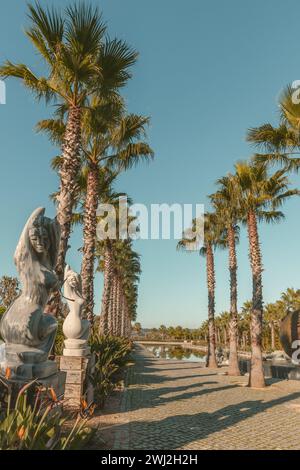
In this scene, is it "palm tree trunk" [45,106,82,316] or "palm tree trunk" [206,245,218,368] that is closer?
"palm tree trunk" [45,106,82,316]

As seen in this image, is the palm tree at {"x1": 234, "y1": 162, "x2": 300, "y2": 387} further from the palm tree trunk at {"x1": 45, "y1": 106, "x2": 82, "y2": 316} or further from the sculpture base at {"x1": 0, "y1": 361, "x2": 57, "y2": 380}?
the sculpture base at {"x1": 0, "y1": 361, "x2": 57, "y2": 380}

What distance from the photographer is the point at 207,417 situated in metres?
8.25

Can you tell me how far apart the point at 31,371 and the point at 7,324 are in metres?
0.63

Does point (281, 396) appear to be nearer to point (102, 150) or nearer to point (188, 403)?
point (188, 403)

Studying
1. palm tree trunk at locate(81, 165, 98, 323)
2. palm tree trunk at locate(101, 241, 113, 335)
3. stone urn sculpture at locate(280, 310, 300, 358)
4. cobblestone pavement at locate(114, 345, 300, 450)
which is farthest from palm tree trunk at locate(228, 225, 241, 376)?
palm tree trunk at locate(81, 165, 98, 323)

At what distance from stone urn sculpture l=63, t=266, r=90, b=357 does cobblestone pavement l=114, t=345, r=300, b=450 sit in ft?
5.82

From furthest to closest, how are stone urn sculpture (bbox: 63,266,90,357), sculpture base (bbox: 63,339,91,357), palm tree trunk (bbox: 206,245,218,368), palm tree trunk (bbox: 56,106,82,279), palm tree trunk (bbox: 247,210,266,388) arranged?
palm tree trunk (bbox: 206,245,218,368)
palm tree trunk (bbox: 247,210,266,388)
palm tree trunk (bbox: 56,106,82,279)
stone urn sculpture (bbox: 63,266,90,357)
sculpture base (bbox: 63,339,91,357)

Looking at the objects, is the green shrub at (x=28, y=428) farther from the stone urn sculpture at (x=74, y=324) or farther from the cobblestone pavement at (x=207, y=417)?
the stone urn sculpture at (x=74, y=324)

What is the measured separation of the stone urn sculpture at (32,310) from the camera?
13.3 ft

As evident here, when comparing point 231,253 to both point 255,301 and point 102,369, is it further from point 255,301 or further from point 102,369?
point 102,369

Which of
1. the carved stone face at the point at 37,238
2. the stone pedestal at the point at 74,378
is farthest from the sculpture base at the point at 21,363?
the stone pedestal at the point at 74,378

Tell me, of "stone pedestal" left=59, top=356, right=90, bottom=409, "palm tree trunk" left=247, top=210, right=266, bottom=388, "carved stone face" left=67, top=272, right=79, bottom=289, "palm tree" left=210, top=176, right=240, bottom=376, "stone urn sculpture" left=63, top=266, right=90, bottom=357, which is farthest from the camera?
"palm tree" left=210, top=176, right=240, bottom=376

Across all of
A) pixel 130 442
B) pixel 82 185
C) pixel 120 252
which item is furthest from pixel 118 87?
pixel 120 252

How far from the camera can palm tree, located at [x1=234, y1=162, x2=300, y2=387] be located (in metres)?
14.6
